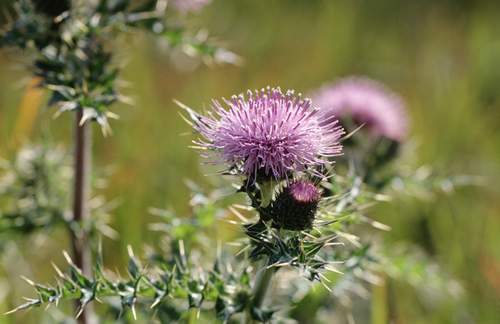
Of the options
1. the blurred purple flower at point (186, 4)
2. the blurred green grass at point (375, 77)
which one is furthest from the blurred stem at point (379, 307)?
the blurred purple flower at point (186, 4)

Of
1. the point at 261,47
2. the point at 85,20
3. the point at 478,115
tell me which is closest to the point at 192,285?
the point at 85,20

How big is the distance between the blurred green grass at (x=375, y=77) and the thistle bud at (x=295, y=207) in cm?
154

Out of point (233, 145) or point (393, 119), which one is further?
point (393, 119)

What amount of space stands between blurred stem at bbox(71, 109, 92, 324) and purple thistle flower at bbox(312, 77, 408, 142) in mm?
2002

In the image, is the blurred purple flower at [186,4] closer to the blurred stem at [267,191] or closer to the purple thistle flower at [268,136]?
the purple thistle flower at [268,136]

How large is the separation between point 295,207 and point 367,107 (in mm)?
2984

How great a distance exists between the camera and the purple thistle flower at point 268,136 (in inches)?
111

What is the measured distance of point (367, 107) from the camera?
557cm

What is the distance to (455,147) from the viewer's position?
662cm

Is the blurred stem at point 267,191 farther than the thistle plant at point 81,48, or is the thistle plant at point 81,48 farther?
the thistle plant at point 81,48

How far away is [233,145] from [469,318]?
2525mm

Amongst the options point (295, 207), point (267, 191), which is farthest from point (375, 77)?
point (295, 207)

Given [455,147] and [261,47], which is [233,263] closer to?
[455,147]

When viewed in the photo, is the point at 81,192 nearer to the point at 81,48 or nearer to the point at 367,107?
the point at 81,48
